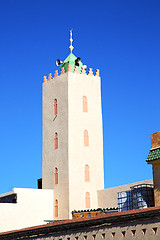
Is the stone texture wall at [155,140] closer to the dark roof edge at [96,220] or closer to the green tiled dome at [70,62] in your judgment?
the dark roof edge at [96,220]

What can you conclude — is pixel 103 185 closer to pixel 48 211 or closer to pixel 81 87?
pixel 48 211

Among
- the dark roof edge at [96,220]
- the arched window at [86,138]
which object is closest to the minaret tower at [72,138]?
the arched window at [86,138]

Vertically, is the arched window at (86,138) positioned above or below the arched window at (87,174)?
above

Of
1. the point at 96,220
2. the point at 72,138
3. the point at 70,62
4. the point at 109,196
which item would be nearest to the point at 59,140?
the point at 72,138

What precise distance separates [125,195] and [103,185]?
1091cm

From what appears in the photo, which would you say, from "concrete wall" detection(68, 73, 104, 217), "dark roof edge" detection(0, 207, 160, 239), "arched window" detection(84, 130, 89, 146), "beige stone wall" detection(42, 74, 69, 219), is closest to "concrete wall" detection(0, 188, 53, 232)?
"beige stone wall" detection(42, 74, 69, 219)

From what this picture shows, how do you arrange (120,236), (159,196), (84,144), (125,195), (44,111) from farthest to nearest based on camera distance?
(44,111), (84,144), (125,195), (159,196), (120,236)

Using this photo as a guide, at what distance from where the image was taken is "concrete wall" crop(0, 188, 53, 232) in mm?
40156

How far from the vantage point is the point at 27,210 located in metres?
41.5

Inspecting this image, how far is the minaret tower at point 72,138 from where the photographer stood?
141 ft

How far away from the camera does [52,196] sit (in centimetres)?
4353

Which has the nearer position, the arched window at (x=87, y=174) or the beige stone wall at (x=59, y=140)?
the beige stone wall at (x=59, y=140)

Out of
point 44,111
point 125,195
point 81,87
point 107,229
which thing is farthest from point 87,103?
point 107,229

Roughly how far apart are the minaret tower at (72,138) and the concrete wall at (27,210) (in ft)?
2.70
